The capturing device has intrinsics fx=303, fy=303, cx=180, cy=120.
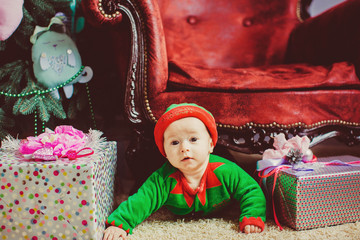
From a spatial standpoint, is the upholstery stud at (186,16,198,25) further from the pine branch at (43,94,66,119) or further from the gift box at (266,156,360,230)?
the gift box at (266,156,360,230)

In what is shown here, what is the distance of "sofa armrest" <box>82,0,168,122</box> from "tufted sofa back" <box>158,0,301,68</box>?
0.48 meters

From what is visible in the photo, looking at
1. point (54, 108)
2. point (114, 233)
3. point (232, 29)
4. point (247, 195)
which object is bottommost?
point (114, 233)

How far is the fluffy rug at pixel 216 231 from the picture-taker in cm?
79

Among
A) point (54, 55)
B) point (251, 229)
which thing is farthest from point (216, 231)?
point (54, 55)

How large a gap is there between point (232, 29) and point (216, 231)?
111 cm

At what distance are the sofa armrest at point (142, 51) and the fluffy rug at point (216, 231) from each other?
37 centimetres

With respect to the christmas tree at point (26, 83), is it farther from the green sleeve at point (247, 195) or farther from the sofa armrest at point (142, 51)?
the green sleeve at point (247, 195)

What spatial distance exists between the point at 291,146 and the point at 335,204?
0.19m

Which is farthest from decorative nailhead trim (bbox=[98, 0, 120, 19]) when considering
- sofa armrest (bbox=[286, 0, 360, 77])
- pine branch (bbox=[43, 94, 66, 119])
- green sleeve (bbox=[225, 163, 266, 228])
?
sofa armrest (bbox=[286, 0, 360, 77])

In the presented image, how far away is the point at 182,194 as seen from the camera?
898 millimetres

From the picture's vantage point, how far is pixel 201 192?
35.3 inches

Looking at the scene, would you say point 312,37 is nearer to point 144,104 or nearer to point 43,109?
A: point 144,104

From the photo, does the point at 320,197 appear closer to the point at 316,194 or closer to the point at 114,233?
the point at 316,194

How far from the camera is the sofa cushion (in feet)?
3.35
